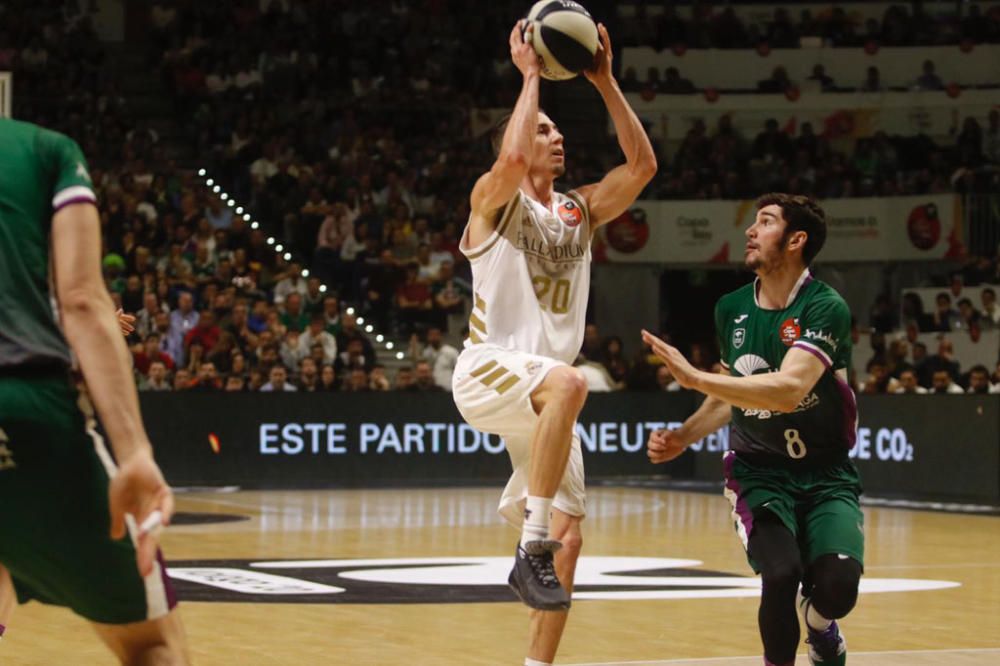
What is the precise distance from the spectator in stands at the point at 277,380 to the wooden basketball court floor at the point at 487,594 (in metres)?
2.83

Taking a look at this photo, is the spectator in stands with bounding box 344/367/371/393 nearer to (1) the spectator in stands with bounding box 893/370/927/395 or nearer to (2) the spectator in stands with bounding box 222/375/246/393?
(2) the spectator in stands with bounding box 222/375/246/393

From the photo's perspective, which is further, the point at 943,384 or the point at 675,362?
the point at 943,384

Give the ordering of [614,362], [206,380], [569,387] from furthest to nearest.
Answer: [614,362]
[206,380]
[569,387]

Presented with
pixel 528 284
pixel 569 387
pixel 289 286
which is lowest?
pixel 289 286

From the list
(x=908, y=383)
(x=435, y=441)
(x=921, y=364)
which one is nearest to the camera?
(x=908, y=383)

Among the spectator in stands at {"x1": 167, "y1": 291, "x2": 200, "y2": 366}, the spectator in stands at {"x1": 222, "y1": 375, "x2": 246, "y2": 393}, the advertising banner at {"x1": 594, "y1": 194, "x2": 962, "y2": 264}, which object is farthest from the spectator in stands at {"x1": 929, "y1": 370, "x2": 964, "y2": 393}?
the spectator in stands at {"x1": 167, "y1": 291, "x2": 200, "y2": 366}

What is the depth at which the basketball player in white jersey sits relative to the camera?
6.09m

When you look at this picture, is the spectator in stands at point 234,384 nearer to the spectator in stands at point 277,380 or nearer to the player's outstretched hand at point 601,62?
the spectator in stands at point 277,380

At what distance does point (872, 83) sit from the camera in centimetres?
2725

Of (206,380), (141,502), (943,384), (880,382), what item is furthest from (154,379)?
(141,502)

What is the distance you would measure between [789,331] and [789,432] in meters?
0.39

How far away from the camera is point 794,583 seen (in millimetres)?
5965

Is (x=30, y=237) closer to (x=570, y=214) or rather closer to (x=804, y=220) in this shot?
(x=570, y=214)

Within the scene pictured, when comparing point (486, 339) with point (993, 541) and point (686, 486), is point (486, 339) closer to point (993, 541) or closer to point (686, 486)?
point (993, 541)
